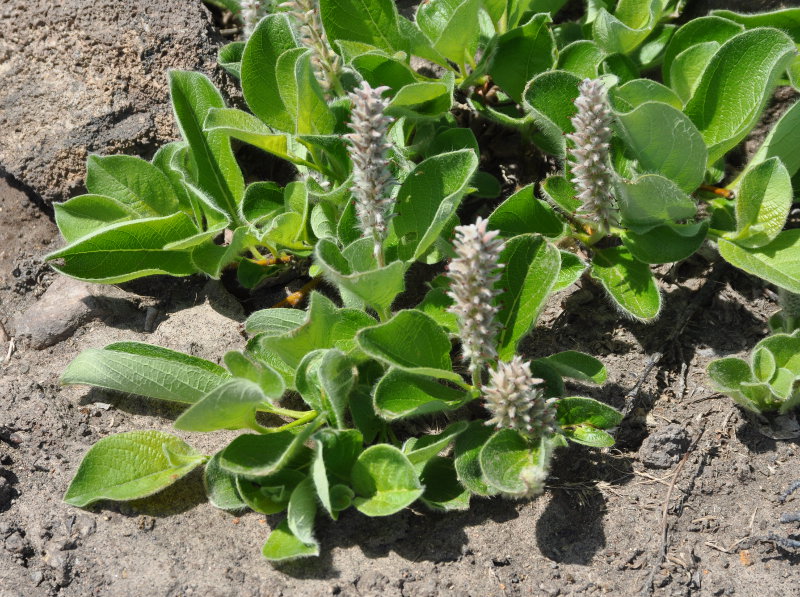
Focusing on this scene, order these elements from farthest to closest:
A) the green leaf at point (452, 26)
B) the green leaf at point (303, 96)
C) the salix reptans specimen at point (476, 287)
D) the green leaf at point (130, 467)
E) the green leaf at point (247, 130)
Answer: the green leaf at point (452, 26) → the green leaf at point (247, 130) → the green leaf at point (303, 96) → the green leaf at point (130, 467) → the salix reptans specimen at point (476, 287)

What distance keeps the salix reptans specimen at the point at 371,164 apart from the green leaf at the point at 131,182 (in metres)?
0.94

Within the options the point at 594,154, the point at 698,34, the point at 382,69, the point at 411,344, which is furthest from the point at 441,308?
the point at 698,34

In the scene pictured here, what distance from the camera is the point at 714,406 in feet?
9.27

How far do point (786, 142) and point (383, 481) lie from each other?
73.6 inches

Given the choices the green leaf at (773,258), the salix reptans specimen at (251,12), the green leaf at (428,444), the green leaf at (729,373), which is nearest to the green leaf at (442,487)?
the green leaf at (428,444)

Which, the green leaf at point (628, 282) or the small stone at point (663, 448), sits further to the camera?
the green leaf at point (628, 282)


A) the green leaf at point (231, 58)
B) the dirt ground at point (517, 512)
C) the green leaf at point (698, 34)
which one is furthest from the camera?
the green leaf at point (231, 58)

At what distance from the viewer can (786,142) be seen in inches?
114

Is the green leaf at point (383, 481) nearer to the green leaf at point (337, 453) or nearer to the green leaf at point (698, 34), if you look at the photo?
the green leaf at point (337, 453)

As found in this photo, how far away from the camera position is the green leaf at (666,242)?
2779 mm

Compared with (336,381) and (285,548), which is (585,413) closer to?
(336,381)

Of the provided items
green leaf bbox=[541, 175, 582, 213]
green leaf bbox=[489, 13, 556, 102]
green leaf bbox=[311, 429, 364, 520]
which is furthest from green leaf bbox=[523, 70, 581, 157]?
green leaf bbox=[311, 429, 364, 520]

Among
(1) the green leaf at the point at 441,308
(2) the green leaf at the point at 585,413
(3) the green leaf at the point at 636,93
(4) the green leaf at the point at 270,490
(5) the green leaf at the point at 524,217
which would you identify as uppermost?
(3) the green leaf at the point at 636,93

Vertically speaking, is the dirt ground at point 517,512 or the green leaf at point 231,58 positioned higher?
the green leaf at point 231,58
